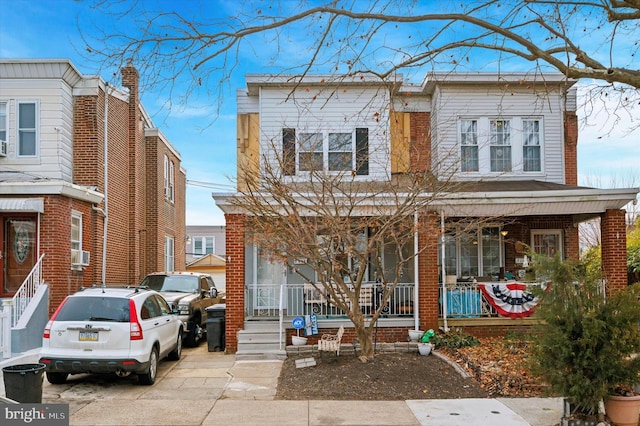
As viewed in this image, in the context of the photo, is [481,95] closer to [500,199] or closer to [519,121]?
[519,121]

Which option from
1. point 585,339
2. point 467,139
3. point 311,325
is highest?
point 467,139

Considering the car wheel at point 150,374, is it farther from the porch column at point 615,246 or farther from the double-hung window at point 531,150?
the double-hung window at point 531,150

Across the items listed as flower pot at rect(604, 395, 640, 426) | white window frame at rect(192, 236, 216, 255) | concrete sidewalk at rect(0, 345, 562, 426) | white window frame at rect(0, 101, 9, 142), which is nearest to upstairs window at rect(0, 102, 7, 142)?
white window frame at rect(0, 101, 9, 142)

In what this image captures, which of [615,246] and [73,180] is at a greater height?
[73,180]

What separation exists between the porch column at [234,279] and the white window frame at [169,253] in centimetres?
1051

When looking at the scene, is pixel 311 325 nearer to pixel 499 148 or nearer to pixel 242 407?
pixel 242 407

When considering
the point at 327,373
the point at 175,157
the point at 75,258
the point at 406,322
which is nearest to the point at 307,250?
the point at 327,373

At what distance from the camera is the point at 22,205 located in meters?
13.6

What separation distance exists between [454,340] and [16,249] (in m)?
10.7

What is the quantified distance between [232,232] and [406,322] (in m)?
4.56

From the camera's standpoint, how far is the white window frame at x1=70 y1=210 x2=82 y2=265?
15.2 m

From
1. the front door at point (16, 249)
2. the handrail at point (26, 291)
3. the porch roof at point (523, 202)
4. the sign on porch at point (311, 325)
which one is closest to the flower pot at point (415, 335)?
the sign on porch at point (311, 325)

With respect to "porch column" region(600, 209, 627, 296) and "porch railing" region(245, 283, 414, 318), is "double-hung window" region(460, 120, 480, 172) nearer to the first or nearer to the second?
"porch column" region(600, 209, 627, 296)

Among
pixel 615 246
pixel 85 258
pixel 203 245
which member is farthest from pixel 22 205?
pixel 203 245
